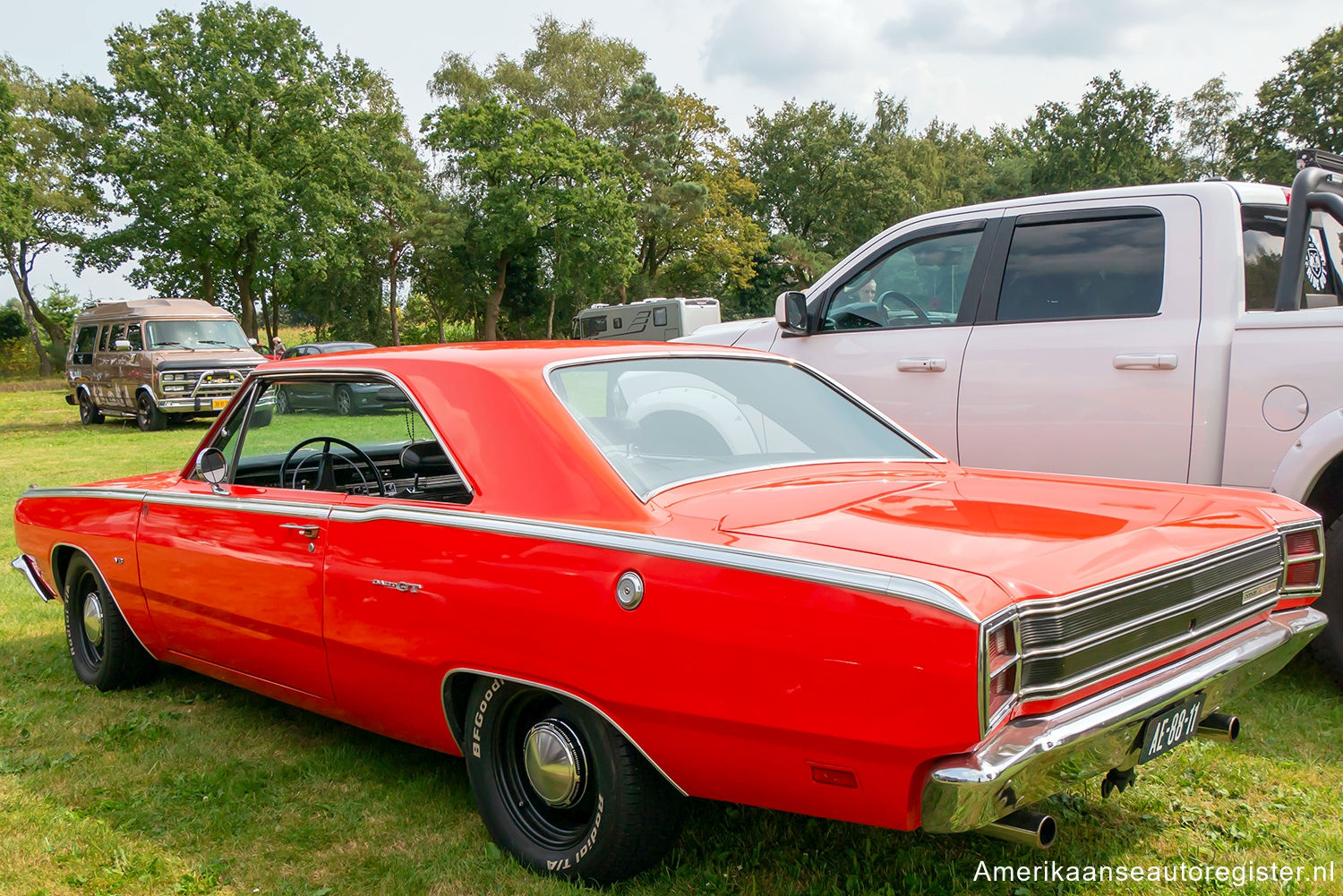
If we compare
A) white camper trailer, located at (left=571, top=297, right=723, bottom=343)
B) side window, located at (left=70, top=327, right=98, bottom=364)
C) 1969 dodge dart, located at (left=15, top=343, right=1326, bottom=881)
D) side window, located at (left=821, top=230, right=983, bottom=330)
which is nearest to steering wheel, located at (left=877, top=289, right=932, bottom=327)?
side window, located at (left=821, top=230, right=983, bottom=330)

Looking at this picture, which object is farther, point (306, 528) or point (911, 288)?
point (911, 288)

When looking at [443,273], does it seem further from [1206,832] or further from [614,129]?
[1206,832]

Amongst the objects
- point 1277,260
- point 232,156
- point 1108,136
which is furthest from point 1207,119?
point 1277,260

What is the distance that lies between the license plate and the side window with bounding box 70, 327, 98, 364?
877 inches

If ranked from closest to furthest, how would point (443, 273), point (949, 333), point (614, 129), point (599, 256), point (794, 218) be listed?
point (949, 333), point (599, 256), point (443, 273), point (614, 129), point (794, 218)

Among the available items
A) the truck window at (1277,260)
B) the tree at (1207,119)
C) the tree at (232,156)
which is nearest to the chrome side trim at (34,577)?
the truck window at (1277,260)

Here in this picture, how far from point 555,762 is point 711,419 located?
114 cm

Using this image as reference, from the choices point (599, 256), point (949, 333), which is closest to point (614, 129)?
point (599, 256)

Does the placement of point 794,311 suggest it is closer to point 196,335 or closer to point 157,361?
point 157,361

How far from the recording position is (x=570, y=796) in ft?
8.82

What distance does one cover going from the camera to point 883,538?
7.54 feet

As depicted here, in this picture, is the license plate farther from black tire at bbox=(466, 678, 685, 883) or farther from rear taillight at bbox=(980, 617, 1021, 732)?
black tire at bbox=(466, 678, 685, 883)

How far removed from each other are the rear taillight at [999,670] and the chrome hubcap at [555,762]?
108 centimetres

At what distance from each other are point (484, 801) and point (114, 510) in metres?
2.41
